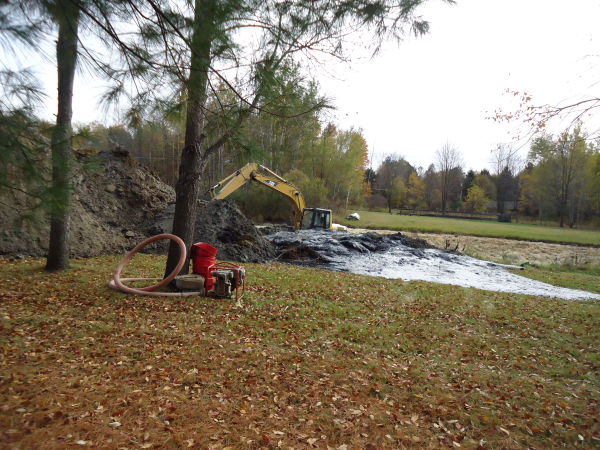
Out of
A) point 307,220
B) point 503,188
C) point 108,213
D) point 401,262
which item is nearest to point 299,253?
point 401,262

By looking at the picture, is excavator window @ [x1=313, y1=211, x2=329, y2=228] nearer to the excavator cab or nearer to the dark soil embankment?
the excavator cab

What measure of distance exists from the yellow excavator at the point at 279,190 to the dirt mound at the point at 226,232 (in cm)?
165

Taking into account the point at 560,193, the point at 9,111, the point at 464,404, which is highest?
the point at 560,193

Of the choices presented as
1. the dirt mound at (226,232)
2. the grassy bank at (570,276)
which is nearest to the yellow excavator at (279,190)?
the dirt mound at (226,232)

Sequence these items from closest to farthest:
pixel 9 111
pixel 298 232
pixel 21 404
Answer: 1. pixel 21 404
2. pixel 9 111
3. pixel 298 232

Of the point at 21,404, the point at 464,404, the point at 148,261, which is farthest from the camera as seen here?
the point at 148,261

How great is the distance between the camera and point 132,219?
12906 mm

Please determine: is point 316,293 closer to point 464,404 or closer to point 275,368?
point 275,368

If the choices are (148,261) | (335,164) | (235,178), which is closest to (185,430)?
(148,261)

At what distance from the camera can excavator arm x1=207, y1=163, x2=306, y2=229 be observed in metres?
Result: 15.6

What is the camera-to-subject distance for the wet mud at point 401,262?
36.8ft

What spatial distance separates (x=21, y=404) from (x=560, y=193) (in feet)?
146

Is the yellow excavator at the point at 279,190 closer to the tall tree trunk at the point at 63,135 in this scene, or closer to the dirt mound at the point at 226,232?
the dirt mound at the point at 226,232

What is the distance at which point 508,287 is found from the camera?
430 inches
